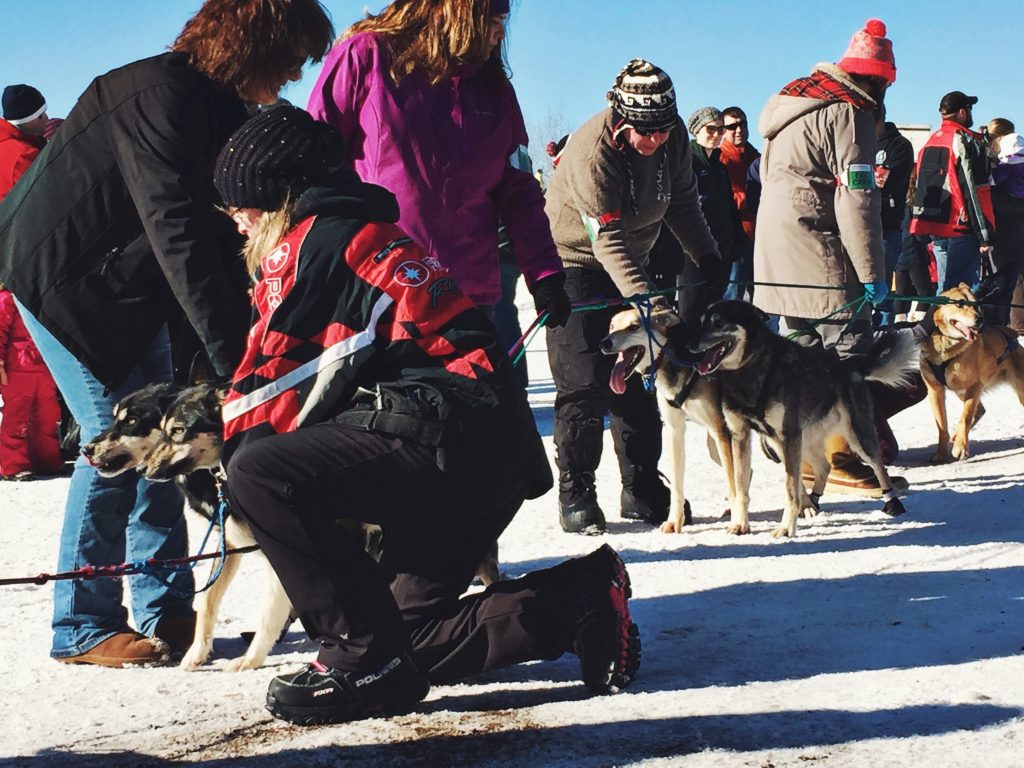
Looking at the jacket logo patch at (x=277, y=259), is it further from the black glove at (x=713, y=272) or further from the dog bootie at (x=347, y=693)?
the black glove at (x=713, y=272)

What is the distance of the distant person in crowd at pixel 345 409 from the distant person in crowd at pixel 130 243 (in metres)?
0.23

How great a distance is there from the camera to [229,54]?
3107 millimetres

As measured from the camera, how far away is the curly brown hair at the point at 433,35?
353 centimetres

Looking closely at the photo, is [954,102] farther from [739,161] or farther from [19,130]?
[19,130]

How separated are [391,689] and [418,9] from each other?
6.43 ft

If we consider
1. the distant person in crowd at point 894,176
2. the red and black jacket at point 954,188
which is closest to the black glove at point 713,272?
the distant person in crowd at point 894,176

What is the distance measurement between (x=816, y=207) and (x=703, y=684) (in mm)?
3016

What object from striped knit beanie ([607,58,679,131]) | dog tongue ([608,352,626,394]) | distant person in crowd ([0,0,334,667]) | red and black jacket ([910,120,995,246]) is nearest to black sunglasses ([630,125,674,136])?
striped knit beanie ([607,58,679,131])

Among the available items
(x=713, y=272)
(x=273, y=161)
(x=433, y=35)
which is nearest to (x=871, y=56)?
(x=713, y=272)

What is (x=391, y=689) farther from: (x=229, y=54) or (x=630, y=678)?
(x=229, y=54)

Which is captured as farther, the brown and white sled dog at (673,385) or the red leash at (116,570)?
the brown and white sled dog at (673,385)

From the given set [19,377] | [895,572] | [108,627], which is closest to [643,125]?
[895,572]

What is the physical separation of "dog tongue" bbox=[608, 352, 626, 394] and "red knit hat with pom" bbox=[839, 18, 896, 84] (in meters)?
1.59

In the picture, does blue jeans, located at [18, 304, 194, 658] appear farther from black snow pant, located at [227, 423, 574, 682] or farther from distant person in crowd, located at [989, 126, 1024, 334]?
A: distant person in crowd, located at [989, 126, 1024, 334]
